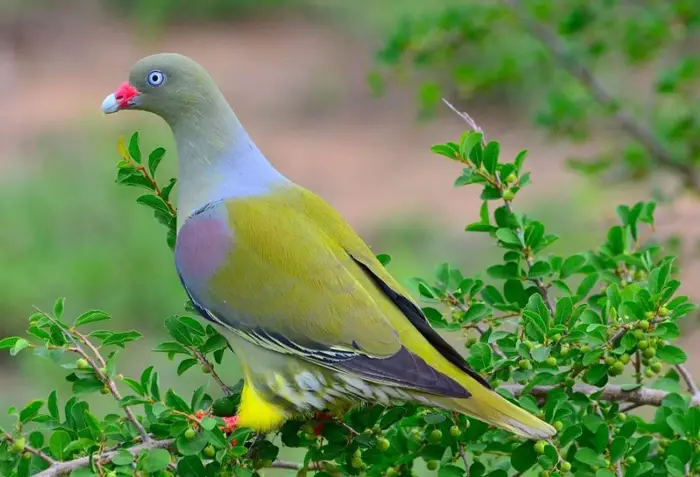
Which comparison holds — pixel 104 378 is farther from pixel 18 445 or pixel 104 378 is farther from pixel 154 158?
pixel 154 158

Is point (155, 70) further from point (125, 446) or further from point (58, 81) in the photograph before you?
point (58, 81)

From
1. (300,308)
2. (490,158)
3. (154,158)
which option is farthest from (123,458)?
(490,158)

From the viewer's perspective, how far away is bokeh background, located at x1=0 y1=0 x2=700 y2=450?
228 inches

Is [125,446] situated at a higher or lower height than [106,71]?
lower

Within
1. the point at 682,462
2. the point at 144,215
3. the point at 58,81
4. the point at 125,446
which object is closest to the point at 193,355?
the point at 125,446

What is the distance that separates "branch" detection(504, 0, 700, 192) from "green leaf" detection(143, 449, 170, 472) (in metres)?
2.30

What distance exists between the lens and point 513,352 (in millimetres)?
1866

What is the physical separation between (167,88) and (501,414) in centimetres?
110

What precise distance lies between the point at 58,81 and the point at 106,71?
0.47 m

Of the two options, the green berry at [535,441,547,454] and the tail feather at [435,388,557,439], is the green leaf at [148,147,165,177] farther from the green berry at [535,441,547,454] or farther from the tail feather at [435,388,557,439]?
the green berry at [535,441,547,454]

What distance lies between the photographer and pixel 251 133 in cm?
889

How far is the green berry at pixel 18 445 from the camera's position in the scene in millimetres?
1643

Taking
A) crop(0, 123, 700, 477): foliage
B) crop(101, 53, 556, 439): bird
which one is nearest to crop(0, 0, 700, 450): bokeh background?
crop(101, 53, 556, 439): bird

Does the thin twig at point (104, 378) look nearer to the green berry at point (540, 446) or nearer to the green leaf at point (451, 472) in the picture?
the green leaf at point (451, 472)
